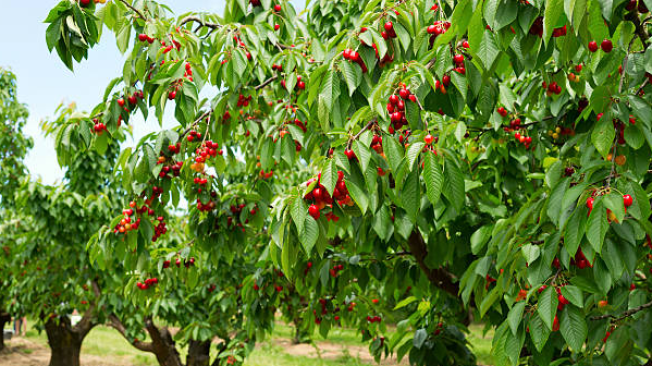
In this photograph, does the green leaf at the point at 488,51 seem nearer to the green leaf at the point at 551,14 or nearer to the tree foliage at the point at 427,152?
the tree foliage at the point at 427,152

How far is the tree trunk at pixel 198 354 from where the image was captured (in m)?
8.30

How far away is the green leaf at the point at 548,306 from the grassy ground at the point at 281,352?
32.1 ft

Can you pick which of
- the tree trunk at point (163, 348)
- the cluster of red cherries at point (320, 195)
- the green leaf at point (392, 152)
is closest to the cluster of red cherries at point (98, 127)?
the cluster of red cherries at point (320, 195)

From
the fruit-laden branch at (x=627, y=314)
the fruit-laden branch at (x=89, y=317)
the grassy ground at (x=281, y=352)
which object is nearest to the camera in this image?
the fruit-laden branch at (x=627, y=314)

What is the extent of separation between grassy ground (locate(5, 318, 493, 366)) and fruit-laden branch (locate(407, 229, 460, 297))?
792cm

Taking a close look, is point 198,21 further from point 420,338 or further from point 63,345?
point 63,345

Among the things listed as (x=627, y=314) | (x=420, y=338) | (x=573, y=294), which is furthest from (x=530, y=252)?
(x=420, y=338)

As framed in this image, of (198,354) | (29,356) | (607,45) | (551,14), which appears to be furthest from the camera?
(29,356)

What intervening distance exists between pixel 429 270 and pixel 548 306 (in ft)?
5.73

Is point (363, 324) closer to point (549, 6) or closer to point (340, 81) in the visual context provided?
point (340, 81)

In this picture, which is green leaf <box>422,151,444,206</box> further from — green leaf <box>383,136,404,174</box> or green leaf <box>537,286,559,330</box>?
green leaf <box>537,286,559,330</box>

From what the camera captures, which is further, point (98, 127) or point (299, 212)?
point (98, 127)

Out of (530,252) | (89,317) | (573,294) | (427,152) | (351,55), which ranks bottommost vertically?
(89,317)

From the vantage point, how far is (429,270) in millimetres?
3045
